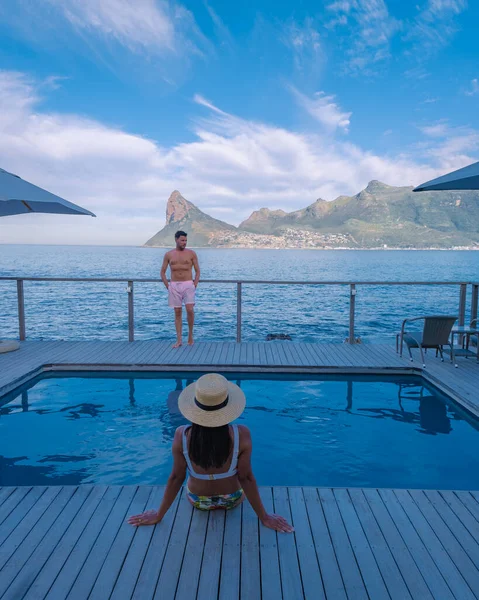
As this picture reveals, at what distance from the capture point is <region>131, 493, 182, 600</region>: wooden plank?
6.33ft

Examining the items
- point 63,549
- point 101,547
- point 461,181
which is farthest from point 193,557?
point 461,181

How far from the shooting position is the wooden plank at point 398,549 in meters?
1.95

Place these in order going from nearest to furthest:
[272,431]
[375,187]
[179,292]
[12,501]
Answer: [12,501] → [272,431] → [179,292] → [375,187]

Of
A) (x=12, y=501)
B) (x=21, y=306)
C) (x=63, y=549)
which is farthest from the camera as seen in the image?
(x=21, y=306)

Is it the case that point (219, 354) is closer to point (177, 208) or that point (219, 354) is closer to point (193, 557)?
point (193, 557)

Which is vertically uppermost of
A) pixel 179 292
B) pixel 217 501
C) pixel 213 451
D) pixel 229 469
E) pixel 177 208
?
pixel 177 208

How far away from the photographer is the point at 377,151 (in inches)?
2090

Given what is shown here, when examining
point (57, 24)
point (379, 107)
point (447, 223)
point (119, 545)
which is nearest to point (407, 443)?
point (119, 545)

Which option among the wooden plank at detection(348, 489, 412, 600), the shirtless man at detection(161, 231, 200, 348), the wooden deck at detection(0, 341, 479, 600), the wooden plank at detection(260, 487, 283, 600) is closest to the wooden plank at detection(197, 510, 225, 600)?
the wooden deck at detection(0, 341, 479, 600)

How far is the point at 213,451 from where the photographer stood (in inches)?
85.2

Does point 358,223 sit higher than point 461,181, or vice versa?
point 358,223

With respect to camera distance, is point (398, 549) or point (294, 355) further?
point (294, 355)

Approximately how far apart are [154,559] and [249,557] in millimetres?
457

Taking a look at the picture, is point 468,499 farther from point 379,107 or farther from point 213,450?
point 379,107
